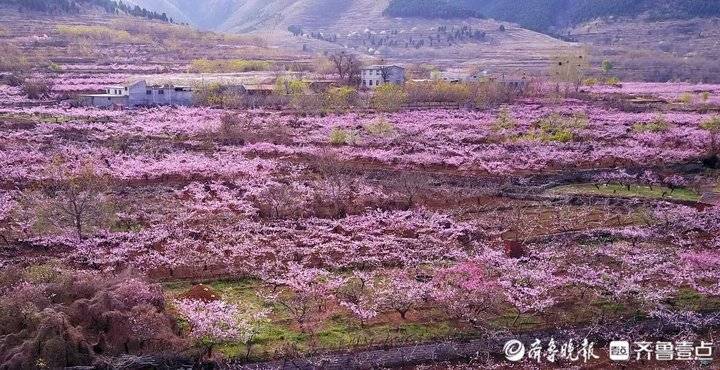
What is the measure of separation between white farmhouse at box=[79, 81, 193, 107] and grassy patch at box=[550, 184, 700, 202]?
43624mm

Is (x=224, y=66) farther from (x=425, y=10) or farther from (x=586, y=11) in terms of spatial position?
(x=586, y=11)

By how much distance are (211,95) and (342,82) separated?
21.3 meters

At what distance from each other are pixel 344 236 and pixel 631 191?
18.9 metres

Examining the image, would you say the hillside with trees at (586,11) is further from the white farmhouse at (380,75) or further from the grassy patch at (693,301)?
the grassy patch at (693,301)

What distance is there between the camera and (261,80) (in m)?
84.1

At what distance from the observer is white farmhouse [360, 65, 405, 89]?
79000 mm

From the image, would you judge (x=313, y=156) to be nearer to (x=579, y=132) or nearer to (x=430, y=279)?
(x=430, y=279)

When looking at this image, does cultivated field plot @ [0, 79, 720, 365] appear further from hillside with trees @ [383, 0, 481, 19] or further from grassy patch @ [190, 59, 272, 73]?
hillside with trees @ [383, 0, 481, 19]

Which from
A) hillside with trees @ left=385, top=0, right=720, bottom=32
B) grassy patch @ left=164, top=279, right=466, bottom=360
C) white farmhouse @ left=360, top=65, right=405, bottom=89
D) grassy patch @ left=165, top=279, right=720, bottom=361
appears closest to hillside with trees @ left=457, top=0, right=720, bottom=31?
hillside with trees @ left=385, top=0, right=720, bottom=32

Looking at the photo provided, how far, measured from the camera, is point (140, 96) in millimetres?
62938

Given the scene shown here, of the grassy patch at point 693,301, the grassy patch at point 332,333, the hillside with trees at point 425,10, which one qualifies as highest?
the hillside with trees at point 425,10

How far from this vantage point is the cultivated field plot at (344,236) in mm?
19688

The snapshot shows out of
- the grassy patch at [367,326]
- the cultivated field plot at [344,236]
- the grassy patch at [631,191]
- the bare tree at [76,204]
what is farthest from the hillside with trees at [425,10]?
the grassy patch at [367,326]

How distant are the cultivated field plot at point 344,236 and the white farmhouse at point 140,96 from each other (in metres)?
13.6
